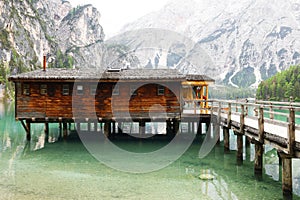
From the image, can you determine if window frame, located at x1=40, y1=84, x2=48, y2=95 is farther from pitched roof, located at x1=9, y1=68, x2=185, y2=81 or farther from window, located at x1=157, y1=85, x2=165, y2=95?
window, located at x1=157, y1=85, x2=165, y2=95

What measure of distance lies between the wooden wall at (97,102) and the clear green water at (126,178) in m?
3.32

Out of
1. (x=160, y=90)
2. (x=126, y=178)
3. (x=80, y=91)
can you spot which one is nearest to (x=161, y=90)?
(x=160, y=90)

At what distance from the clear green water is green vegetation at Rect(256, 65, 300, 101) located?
90.5 metres

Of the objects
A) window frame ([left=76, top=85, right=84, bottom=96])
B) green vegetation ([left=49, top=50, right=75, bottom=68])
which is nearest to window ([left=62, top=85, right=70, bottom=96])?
window frame ([left=76, top=85, right=84, bottom=96])

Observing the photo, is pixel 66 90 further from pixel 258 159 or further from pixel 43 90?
pixel 258 159

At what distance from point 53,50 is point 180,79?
159351 millimetres

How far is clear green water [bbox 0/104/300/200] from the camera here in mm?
14188

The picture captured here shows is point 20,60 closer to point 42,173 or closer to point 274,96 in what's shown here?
point 274,96

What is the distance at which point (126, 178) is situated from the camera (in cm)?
1669

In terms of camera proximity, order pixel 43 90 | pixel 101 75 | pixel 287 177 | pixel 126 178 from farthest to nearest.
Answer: pixel 43 90 < pixel 101 75 < pixel 126 178 < pixel 287 177

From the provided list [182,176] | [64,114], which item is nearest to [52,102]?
[64,114]

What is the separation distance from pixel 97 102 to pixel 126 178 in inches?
420

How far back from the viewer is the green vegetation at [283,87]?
107m

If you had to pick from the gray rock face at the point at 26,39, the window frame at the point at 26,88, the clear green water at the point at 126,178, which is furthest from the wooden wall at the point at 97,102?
the gray rock face at the point at 26,39
